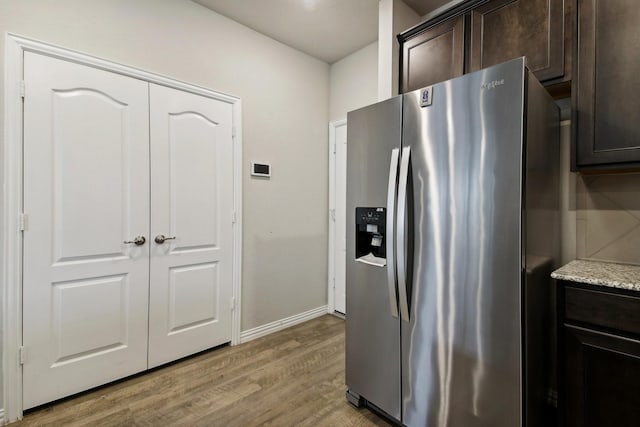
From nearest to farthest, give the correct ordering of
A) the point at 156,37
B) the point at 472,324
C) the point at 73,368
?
the point at 472,324 → the point at 73,368 → the point at 156,37

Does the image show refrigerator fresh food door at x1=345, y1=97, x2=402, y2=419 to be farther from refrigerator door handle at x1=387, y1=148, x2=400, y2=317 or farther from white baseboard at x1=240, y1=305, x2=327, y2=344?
white baseboard at x1=240, y1=305, x2=327, y2=344

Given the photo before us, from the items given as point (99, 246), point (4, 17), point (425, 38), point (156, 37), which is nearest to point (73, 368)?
point (99, 246)

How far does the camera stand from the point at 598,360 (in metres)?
1.28

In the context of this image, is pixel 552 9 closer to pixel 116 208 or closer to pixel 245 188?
pixel 245 188

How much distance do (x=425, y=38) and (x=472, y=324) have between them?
190 centimetres

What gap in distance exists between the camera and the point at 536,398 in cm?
137

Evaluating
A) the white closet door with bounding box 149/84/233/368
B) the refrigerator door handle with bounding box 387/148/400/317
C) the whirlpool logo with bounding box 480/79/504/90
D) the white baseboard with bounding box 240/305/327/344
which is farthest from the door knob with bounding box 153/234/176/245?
the whirlpool logo with bounding box 480/79/504/90

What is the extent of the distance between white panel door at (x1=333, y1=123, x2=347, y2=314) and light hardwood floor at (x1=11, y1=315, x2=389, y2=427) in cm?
85

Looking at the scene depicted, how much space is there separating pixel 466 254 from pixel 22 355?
8.42 ft

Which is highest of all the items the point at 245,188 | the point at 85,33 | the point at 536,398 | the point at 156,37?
the point at 156,37

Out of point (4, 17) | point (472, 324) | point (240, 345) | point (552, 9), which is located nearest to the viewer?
point (472, 324)

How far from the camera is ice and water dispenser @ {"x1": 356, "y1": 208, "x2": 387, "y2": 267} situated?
1.75 m

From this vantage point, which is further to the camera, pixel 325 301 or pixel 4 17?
pixel 325 301

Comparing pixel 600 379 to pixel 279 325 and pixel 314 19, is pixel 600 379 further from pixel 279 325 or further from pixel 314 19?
pixel 314 19
